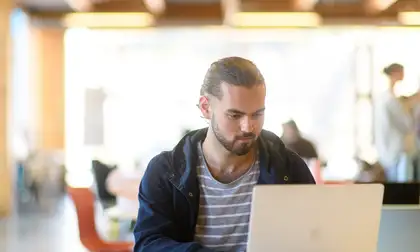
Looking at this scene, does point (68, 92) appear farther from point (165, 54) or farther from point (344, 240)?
point (344, 240)

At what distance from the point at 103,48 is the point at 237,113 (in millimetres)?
8679

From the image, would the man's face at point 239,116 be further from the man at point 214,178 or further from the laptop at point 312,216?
the laptop at point 312,216

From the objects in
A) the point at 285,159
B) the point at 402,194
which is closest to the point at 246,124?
the point at 285,159

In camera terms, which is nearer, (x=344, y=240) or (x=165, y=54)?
(x=344, y=240)

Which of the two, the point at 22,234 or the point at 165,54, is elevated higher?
the point at 165,54

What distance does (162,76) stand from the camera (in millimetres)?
9969

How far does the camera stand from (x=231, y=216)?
1.67 meters

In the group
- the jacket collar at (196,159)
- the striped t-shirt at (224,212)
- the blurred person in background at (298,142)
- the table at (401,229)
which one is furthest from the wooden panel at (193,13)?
the striped t-shirt at (224,212)

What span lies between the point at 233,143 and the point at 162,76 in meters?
8.46

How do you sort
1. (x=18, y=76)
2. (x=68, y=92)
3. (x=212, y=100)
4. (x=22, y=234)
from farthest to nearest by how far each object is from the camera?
(x=68, y=92)
(x=18, y=76)
(x=22, y=234)
(x=212, y=100)

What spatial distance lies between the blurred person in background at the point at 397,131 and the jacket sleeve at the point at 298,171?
421 cm

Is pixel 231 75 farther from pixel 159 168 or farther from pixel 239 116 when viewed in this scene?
pixel 159 168

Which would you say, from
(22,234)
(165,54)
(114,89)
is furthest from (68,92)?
(22,234)

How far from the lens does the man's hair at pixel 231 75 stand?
1.58 m
